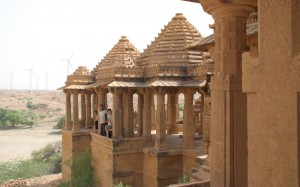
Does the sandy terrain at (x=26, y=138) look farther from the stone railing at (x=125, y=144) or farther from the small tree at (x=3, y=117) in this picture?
the stone railing at (x=125, y=144)

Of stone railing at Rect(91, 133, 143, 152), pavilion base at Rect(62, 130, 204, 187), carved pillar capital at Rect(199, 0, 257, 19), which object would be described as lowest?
pavilion base at Rect(62, 130, 204, 187)

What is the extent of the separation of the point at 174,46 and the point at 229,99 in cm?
1028

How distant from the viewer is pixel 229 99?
16.5ft

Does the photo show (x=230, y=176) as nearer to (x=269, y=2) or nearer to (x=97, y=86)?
(x=269, y=2)

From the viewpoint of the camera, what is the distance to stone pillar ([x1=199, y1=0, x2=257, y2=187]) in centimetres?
497

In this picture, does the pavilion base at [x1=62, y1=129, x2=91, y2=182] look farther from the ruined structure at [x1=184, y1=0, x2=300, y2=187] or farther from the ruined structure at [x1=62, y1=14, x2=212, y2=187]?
the ruined structure at [x1=184, y1=0, x2=300, y2=187]

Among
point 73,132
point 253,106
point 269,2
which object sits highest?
point 269,2

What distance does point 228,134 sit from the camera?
4.98 meters

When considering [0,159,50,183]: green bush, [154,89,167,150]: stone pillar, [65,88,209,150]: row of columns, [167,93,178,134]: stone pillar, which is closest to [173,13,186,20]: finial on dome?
[65,88,209,150]: row of columns

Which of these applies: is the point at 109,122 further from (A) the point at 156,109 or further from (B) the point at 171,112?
(B) the point at 171,112

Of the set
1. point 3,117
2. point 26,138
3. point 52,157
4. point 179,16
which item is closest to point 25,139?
point 26,138

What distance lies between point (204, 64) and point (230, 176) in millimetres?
8485

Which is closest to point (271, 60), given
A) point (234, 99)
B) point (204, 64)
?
point (234, 99)

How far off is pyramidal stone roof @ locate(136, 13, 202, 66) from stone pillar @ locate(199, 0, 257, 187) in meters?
9.23
